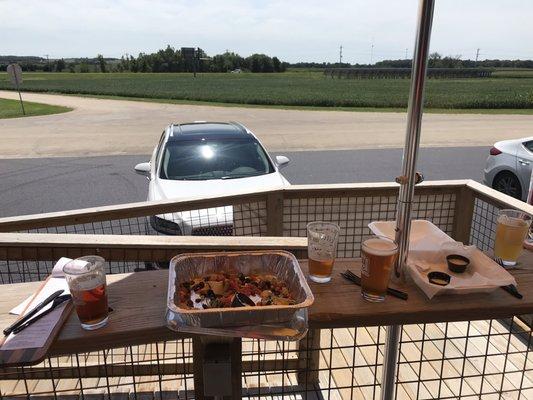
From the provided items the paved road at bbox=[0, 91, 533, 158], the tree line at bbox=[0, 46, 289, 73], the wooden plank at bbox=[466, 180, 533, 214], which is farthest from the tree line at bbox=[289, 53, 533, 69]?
the wooden plank at bbox=[466, 180, 533, 214]

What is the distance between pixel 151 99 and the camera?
113 feet

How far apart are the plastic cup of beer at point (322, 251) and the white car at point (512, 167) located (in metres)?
7.47

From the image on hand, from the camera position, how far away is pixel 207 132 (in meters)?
6.98

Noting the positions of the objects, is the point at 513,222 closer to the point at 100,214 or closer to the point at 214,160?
the point at 100,214

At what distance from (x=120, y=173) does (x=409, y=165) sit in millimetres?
10586

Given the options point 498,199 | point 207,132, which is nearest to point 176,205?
point 498,199

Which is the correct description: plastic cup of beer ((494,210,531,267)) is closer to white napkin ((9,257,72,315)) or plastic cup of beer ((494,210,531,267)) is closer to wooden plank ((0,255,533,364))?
wooden plank ((0,255,533,364))

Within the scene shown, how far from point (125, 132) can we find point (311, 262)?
17368 mm

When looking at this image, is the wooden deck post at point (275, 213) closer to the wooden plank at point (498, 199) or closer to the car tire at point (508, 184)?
the wooden plank at point (498, 199)

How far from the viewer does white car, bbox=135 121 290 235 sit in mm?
4812

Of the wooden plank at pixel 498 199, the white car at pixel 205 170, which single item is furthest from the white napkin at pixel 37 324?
the white car at pixel 205 170

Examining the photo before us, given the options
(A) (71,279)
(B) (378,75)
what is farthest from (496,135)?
(B) (378,75)

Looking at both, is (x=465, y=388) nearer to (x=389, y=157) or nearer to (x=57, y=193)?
(x=57, y=193)

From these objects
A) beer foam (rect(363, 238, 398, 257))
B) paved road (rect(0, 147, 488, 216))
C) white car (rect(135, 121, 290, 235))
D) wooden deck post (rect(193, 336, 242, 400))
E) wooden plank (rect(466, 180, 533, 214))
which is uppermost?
beer foam (rect(363, 238, 398, 257))
